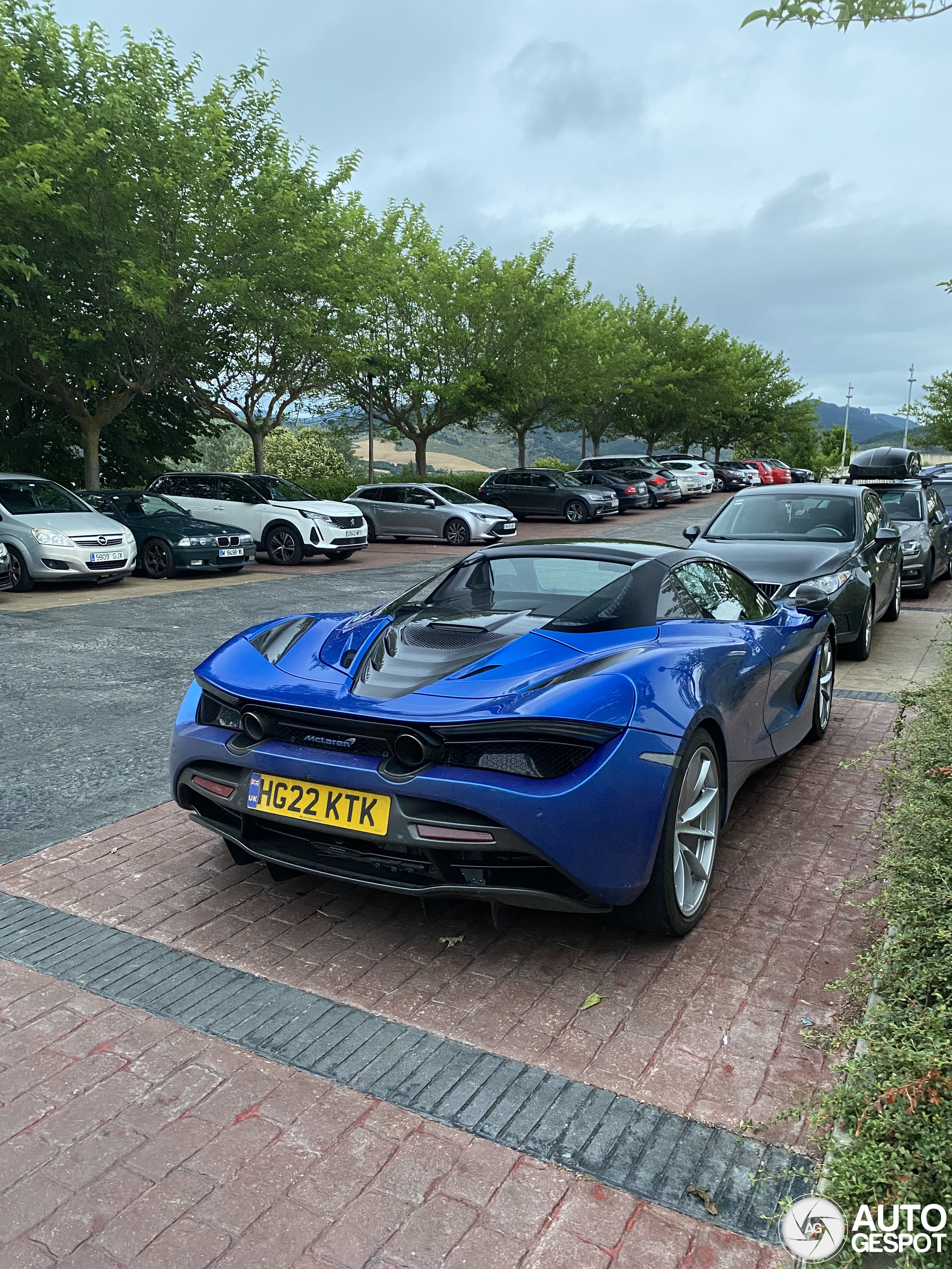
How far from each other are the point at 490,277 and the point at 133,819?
2989cm

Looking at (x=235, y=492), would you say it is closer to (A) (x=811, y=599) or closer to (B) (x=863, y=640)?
(B) (x=863, y=640)

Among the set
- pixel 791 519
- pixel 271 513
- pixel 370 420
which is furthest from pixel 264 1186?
pixel 370 420

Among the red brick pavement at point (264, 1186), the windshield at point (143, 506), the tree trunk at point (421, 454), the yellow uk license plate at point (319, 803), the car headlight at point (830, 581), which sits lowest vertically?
the red brick pavement at point (264, 1186)

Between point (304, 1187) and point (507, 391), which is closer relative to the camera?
point (304, 1187)

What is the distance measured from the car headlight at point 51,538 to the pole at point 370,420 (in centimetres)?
1713

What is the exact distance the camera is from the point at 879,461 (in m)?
20.5

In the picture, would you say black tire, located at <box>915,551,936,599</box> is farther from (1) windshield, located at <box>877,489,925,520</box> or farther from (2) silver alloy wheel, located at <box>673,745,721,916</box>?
(2) silver alloy wheel, located at <box>673,745,721,916</box>

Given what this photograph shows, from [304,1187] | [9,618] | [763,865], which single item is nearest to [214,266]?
[9,618]

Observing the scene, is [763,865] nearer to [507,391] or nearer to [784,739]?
[784,739]

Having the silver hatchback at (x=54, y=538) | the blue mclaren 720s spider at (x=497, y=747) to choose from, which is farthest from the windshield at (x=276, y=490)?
the blue mclaren 720s spider at (x=497, y=747)

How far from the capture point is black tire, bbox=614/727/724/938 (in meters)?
3.37

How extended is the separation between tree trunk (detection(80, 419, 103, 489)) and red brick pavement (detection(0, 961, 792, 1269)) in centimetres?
1945

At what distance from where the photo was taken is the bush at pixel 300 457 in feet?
151

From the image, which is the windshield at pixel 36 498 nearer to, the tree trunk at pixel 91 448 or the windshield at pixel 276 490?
the windshield at pixel 276 490
